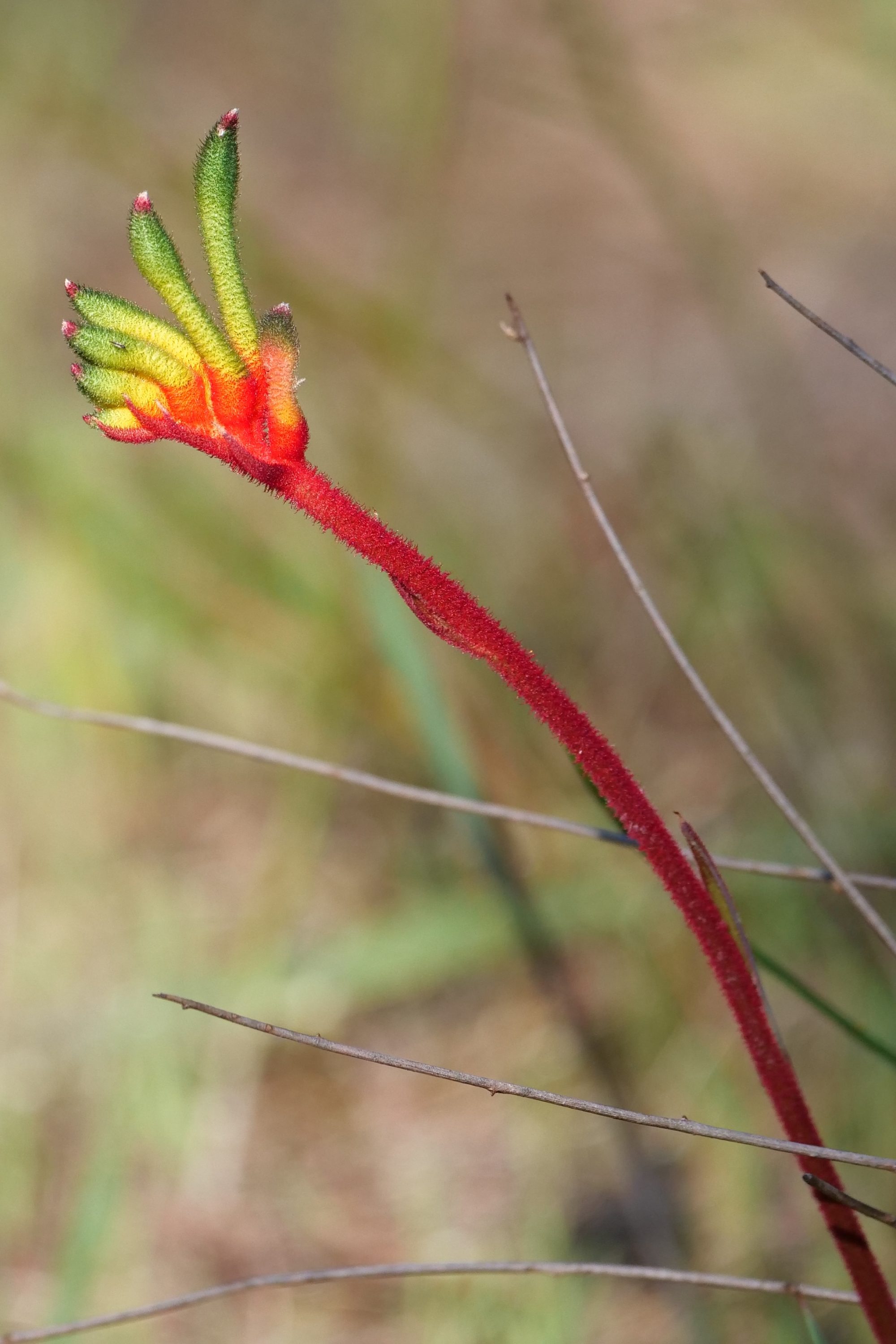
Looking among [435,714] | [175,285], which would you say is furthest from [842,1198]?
[435,714]

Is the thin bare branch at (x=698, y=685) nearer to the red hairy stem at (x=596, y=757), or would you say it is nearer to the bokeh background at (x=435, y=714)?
the red hairy stem at (x=596, y=757)

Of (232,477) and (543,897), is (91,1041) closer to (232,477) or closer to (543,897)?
(543,897)

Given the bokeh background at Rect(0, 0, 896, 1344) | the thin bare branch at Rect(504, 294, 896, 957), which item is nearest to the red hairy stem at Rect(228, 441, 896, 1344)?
the thin bare branch at Rect(504, 294, 896, 957)

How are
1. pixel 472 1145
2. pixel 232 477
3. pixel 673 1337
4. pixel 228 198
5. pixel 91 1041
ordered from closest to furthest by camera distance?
pixel 228 198
pixel 673 1337
pixel 472 1145
pixel 91 1041
pixel 232 477

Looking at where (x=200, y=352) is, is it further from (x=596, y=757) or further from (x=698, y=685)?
(x=698, y=685)

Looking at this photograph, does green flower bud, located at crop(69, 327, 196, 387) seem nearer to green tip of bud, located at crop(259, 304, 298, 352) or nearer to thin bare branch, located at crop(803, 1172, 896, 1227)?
green tip of bud, located at crop(259, 304, 298, 352)

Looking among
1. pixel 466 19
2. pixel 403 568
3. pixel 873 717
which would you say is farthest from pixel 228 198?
pixel 466 19

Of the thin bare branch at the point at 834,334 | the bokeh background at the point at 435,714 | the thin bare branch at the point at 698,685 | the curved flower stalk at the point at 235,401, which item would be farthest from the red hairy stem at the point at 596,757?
the bokeh background at the point at 435,714
